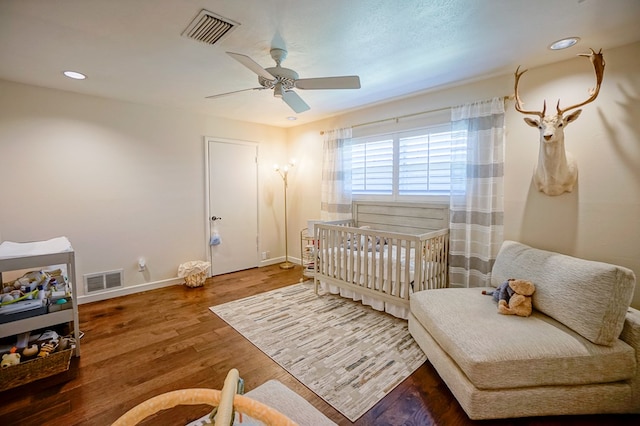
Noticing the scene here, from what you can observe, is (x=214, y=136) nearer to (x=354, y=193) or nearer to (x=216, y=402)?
(x=354, y=193)

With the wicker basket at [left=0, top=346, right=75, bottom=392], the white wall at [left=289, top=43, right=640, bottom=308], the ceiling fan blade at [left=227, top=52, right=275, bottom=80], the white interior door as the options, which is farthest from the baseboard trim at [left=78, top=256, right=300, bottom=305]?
the white wall at [left=289, top=43, right=640, bottom=308]

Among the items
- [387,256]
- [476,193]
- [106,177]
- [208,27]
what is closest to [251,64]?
[208,27]

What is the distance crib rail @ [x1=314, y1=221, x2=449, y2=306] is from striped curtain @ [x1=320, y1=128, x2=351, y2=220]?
728 mm

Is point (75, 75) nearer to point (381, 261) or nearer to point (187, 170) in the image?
point (187, 170)

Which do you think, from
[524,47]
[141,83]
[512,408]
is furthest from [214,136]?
[512,408]

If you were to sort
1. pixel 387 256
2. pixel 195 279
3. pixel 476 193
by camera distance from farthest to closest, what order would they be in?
pixel 195 279, pixel 387 256, pixel 476 193

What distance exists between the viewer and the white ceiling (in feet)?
5.63

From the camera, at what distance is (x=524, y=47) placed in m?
2.21

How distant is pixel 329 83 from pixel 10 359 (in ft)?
9.97

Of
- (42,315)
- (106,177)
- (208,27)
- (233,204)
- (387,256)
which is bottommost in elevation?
(42,315)

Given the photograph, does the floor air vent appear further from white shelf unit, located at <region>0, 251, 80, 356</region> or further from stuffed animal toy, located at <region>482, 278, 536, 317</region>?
stuffed animal toy, located at <region>482, 278, 536, 317</region>

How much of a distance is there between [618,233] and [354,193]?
8.96 ft

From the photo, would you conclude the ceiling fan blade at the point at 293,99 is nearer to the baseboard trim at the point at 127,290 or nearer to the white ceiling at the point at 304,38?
the white ceiling at the point at 304,38

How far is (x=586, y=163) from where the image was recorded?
234 cm
